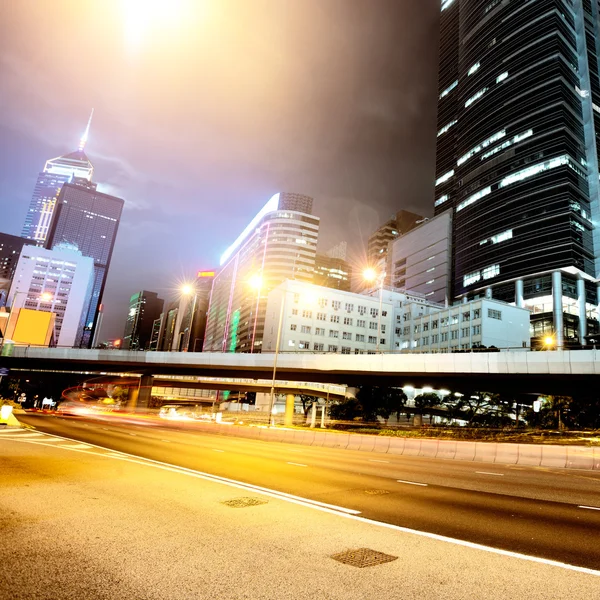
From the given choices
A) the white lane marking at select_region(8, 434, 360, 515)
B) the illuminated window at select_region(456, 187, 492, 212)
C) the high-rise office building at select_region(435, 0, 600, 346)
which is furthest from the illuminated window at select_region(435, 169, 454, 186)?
the white lane marking at select_region(8, 434, 360, 515)

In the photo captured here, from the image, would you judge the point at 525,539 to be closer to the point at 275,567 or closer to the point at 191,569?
the point at 275,567

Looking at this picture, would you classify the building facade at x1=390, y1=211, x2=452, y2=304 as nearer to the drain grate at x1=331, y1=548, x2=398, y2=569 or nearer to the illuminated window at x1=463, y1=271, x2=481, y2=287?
the illuminated window at x1=463, y1=271, x2=481, y2=287

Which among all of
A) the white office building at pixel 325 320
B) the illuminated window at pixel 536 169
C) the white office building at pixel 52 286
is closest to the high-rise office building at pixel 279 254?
the white office building at pixel 325 320

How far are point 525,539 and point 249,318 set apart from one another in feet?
601

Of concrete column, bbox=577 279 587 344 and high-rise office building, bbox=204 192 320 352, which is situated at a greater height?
high-rise office building, bbox=204 192 320 352

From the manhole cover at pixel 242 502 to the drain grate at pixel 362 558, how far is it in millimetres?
3201

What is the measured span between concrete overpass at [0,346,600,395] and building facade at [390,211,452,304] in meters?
111

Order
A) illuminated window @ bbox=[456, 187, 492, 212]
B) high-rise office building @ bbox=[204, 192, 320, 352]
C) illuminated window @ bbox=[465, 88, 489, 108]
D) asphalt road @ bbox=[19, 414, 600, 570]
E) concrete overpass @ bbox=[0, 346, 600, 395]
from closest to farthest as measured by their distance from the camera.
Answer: asphalt road @ bbox=[19, 414, 600, 570], concrete overpass @ bbox=[0, 346, 600, 395], illuminated window @ bbox=[456, 187, 492, 212], illuminated window @ bbox=[465, 88, 489, 108], high-rise office building @ bbox=[204, 192, 320, 352]

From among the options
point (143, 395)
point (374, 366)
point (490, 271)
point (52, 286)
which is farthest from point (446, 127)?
point (52, 286)

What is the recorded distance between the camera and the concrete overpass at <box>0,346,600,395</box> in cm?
3719

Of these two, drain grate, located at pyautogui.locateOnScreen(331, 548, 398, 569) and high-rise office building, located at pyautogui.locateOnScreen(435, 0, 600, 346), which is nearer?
drain grate, located at pyautogui.locateOnScreen(331, 548, 398, 569)

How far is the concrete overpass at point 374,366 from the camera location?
37188 millimetres

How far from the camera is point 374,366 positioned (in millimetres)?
44844

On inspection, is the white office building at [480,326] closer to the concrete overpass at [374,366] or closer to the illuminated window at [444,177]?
the concrete overpass at [374,366]
